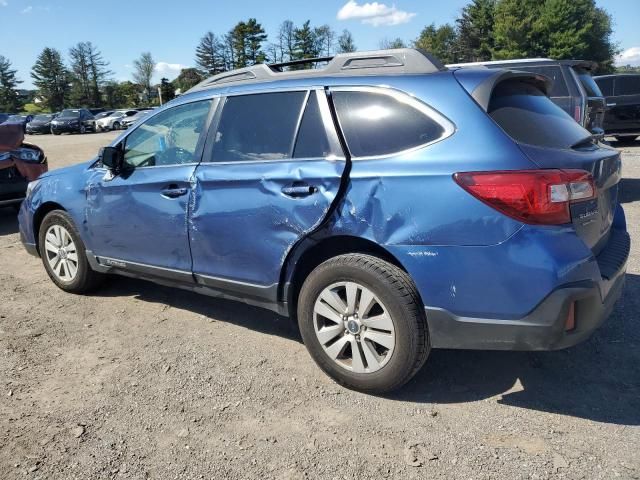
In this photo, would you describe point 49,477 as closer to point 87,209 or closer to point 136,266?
point 136,266

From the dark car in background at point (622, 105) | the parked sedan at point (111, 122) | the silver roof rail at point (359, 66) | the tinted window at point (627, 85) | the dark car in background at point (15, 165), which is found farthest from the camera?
the parked sedan at point (111, 122)

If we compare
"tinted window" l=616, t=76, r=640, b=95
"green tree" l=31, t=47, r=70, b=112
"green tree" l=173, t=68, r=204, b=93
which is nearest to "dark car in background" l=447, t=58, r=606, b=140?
"tinted window" l=616, t=76, r=640, b=95

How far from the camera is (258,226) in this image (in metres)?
3.25

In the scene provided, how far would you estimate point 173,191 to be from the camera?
369 cm

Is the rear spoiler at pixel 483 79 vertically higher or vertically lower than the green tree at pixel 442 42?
lower

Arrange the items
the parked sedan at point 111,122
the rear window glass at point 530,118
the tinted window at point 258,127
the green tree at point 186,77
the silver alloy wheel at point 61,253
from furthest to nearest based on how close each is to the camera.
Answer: the green tree at point 186,77 < the parked sedan at point 111,122 < the silver alloy wheel at point 61,253 < the tinted window at point 258,127 < the rear window glass at point 530,118

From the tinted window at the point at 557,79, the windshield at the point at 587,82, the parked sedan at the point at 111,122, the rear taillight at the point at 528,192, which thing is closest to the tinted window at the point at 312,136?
the rear taillight at the point at 528,192

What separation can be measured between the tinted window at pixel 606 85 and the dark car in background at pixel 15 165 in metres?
13.1

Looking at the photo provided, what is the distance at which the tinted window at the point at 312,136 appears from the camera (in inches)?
122

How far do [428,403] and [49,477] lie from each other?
1.91 meters

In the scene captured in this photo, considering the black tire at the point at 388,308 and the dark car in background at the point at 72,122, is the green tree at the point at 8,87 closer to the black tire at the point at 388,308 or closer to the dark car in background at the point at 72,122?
the dark car in background at the point at 72,122

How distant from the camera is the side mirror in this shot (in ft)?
13.4

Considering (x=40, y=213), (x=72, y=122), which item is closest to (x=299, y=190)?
(x=40, y=213)

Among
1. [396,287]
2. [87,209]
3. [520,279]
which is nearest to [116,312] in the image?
[87,209]
